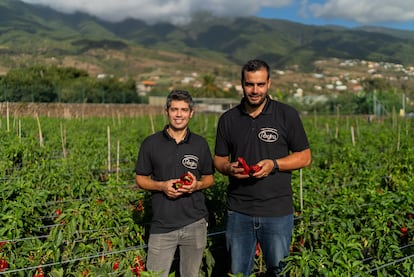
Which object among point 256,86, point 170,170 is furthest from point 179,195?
point 256,86

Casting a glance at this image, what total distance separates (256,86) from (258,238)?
45.8 inches

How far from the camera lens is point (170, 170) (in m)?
3.32

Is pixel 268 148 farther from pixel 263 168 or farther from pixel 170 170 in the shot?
pixel 170 170

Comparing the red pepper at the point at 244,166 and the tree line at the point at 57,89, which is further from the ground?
the tree line at the point at 57,89

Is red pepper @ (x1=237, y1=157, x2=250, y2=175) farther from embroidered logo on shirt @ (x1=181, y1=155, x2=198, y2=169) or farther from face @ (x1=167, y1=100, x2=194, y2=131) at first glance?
face @ (x1=167, y1=100, x2=194, y2=131)

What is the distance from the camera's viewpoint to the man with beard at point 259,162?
3197 millimetres

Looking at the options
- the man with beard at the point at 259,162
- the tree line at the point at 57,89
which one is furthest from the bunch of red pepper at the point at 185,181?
the tree line at the point at 57,89

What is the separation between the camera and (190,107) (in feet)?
11.1

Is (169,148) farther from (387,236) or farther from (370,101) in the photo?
(370,101)

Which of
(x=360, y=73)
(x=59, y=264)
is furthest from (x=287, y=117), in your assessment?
(x=360, y=73)

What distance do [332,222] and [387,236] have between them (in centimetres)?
50

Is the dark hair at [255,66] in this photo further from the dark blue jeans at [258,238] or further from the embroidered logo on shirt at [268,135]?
the dark blue jeans at [258,238]

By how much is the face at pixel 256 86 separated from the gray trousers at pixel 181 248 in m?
1.02

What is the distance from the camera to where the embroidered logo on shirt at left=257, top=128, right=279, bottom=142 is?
3244 millimetres
